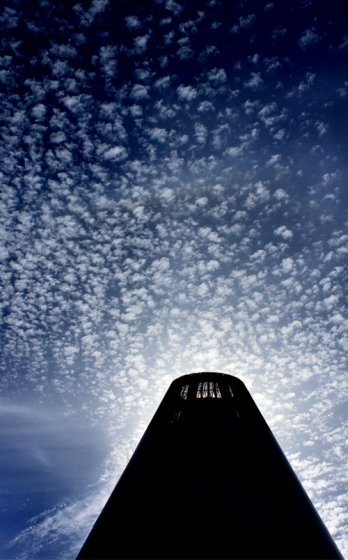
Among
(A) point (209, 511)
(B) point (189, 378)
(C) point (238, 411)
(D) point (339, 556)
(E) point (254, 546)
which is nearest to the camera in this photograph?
(E) point (254, 546)

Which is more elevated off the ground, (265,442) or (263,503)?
(265,442)

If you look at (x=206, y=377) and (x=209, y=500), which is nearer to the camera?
(x=209, y=500)

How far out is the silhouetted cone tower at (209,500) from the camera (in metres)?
5.87

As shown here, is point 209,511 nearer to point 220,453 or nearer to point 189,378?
point 220,453

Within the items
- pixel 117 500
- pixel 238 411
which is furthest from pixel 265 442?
pixel 117 500

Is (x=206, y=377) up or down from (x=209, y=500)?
up

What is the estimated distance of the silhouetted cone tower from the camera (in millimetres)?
5867

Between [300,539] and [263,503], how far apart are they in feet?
2.58

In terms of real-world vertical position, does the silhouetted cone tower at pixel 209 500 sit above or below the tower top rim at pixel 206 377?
below

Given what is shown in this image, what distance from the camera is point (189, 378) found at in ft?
35.1

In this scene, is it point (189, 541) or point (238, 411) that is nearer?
point (189, 541)

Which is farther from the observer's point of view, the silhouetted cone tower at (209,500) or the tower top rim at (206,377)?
the tower top rim at (206,377)

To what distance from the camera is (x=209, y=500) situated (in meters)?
6.39

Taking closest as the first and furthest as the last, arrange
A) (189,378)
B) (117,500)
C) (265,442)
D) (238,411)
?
1. (117,500)
2. (265,442)
3. (238,411)
4. (189,378)
